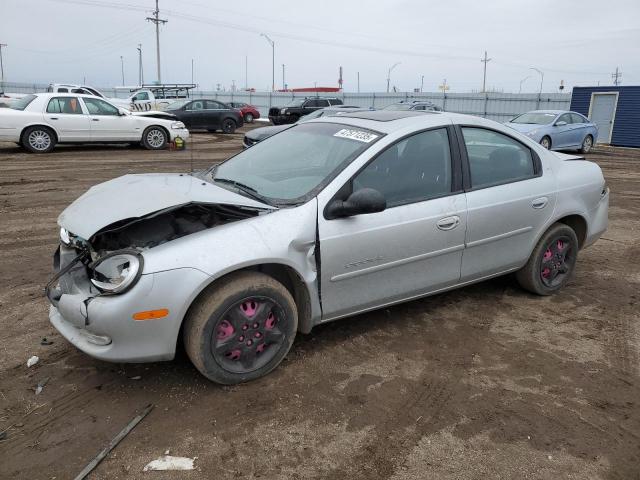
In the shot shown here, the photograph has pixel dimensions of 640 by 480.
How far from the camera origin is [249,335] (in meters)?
3.28

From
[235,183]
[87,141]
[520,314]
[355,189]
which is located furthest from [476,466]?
[87,141]

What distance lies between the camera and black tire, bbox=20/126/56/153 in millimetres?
13266

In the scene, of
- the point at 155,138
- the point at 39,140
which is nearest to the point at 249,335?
the point at 39,140

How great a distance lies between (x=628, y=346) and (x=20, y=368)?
4.22 m

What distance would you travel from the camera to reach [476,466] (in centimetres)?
267

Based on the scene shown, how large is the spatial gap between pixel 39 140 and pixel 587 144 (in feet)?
57.1

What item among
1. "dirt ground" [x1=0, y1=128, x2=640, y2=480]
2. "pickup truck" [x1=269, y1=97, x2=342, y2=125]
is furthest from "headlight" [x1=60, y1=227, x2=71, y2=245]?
"pickup truck" [x1=269, y1=97, x2=342, y2=125]

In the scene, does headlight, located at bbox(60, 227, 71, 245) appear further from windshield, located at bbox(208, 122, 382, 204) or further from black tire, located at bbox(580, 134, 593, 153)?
black tire, located at bbox(580, 134, 593, 153)

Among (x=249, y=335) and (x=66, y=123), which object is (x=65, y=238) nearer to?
(x=249, y=335)

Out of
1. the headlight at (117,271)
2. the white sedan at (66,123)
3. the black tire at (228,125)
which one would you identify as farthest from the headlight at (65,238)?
the black tire at (228,125)

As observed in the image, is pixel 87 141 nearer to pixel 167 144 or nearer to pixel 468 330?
pixel 167 144

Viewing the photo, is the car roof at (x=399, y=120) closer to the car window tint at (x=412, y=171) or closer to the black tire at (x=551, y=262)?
the car window tint at (x=412, y=171)

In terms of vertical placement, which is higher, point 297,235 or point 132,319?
point 297,235

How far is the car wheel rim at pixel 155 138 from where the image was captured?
15.4 m
